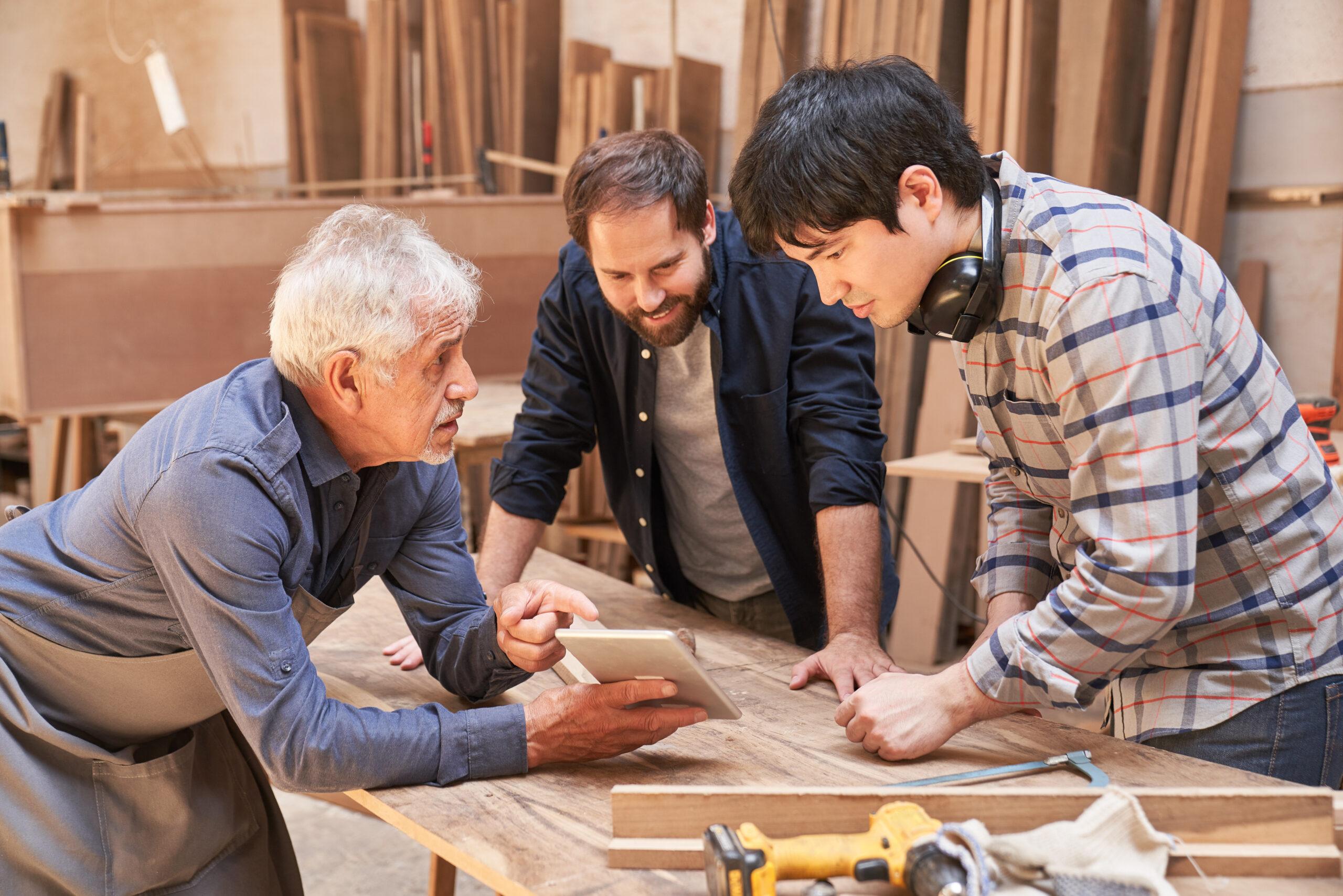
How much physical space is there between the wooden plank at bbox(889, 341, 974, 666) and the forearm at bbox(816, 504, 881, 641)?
6.33ft

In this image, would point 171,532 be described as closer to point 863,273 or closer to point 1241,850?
point 863,273

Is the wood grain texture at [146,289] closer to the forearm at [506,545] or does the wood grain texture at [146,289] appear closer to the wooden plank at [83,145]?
the forearm at [506,545]

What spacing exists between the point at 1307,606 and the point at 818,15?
3.64m

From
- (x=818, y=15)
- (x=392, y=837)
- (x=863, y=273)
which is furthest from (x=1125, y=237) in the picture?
(x=818, y=15)

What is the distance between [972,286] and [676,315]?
874mm

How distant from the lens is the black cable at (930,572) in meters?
3.74

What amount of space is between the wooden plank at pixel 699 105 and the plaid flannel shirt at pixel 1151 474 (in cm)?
343

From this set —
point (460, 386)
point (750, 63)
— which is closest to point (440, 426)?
point (460, 386)

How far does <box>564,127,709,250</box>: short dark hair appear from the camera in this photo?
212 centimetres

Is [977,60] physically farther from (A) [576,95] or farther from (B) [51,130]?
(B) [51,130]

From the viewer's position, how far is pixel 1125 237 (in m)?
1.39

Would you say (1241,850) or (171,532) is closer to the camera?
(1241,850)

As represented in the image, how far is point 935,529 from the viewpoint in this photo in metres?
4.15

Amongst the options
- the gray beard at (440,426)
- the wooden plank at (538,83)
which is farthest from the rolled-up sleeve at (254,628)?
the wooden plank at (538,83)
